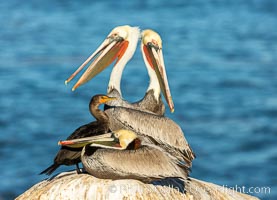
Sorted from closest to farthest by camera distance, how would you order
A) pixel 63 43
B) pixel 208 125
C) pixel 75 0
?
pixel 208 125 < pixel 63 43 < pixel 75 0

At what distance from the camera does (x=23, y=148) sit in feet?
66.6

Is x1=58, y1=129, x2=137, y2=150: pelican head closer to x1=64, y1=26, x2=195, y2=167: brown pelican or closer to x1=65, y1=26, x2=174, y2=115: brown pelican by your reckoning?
A: x1=64, y1=26, x2=195, y2=167: brown pelican

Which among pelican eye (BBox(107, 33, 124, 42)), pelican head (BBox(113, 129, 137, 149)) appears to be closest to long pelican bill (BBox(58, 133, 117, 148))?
pelican head (BBox(113, 129, 137, 149))

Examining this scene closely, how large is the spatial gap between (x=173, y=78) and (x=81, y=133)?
689 inches

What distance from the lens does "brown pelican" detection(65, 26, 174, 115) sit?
9.68 m

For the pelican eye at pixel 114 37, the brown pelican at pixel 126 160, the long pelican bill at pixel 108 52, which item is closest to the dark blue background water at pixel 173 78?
the long pelican bill at pixel 108 52

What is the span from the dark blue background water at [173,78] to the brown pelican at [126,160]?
8682mm

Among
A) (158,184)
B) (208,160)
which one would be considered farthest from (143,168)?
(208,160)

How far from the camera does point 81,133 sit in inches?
326

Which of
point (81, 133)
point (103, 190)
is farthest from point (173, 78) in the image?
point (103, 190)

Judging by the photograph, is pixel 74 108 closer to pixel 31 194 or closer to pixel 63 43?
pixel 63 43

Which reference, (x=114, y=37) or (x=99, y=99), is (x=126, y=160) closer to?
(x=99, y=99)

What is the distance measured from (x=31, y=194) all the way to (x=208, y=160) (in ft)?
37.8

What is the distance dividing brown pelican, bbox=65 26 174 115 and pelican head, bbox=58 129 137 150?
1571mm
